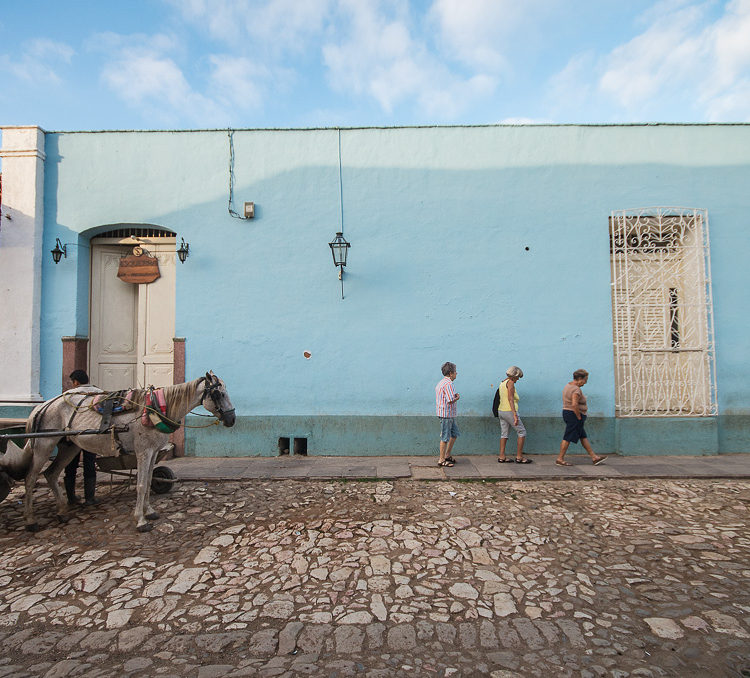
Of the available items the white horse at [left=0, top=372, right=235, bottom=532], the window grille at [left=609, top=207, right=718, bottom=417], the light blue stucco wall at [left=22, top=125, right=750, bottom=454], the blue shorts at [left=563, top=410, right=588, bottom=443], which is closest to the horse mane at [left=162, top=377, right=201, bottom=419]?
the white horse at [left=0, top=372, right=235, bottom=532]

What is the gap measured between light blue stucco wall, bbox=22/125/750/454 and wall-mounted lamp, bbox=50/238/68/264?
0.16 m

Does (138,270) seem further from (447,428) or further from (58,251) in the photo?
(447,428)

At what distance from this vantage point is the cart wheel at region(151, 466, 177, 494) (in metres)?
5.07

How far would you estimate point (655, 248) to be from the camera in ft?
23.4

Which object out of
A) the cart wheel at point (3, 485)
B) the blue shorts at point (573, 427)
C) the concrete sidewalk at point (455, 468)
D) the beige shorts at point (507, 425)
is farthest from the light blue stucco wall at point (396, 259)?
the cart wheel at point (3, 485)

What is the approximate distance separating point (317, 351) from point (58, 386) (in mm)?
4146

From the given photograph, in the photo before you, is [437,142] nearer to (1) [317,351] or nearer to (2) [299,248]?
(2) [299,248]

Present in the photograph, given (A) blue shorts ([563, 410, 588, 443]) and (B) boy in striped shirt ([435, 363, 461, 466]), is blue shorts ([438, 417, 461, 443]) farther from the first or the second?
(A) blue shorts ([563, 410, 588, 443])

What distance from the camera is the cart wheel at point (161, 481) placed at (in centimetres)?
507

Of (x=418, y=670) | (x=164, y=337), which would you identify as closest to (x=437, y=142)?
(x=164, y=337)

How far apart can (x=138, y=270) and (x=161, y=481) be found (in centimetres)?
389

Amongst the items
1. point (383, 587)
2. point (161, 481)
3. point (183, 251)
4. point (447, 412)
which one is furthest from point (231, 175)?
point (383, 587)

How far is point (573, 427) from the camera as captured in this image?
6.21 meters

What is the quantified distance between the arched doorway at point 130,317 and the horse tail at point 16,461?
313cm
